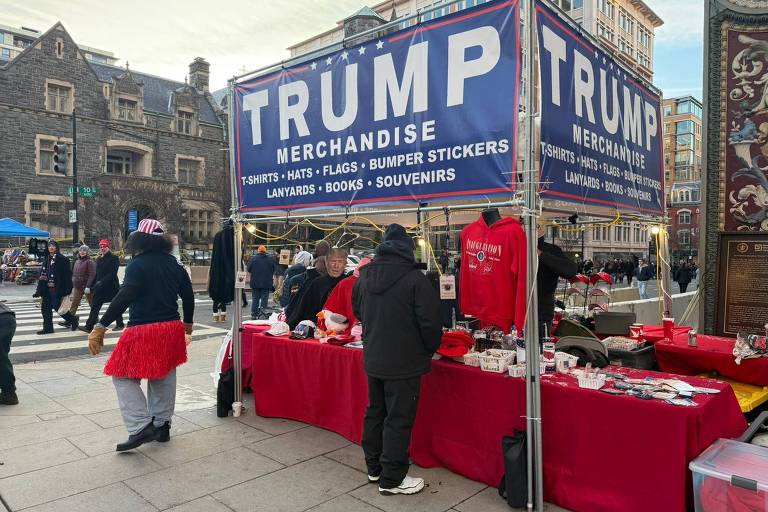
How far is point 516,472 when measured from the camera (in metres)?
3.40

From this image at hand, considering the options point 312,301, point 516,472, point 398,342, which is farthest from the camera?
point 312,301

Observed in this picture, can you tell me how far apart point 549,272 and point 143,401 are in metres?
3.87

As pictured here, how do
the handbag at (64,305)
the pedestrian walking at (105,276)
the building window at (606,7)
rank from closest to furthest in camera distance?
the pedestrian walking at (105,276)
the handbag at (64,305)
the building window at (606,7)

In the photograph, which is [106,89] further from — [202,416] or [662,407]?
[662,407]

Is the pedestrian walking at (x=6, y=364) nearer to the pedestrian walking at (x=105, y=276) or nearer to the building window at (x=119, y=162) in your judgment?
the pedestrian walking at (x=105, y=276)

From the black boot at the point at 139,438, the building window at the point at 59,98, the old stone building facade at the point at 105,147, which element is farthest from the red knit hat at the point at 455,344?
the building window at the point at 59,98

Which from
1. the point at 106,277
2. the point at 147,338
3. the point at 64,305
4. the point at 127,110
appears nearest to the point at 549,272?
the point at 147,338

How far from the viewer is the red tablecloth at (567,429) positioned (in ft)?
9.96

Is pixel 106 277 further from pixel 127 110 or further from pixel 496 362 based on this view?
pixel 127 110

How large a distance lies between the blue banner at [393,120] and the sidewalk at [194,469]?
2.24m

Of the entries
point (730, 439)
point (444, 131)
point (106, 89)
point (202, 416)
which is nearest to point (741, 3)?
point (444, 131)

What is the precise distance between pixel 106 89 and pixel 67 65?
8.62 feet

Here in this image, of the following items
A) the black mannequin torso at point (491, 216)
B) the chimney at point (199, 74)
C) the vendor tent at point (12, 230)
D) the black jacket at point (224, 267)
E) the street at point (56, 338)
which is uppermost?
the chimney at point (199, 74)

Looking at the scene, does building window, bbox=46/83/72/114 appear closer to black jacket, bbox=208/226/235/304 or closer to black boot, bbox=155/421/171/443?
black jacket, bbox=208/226/235/304
